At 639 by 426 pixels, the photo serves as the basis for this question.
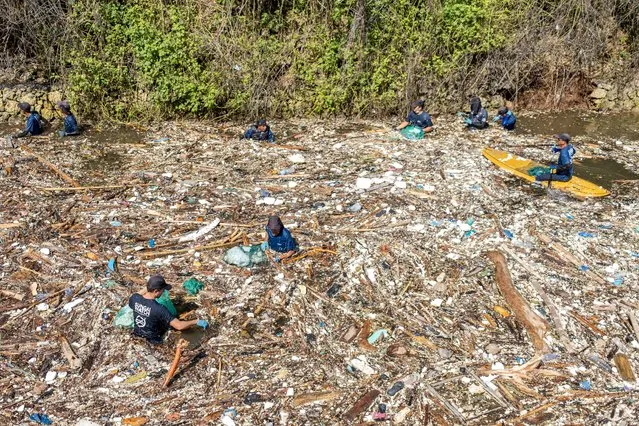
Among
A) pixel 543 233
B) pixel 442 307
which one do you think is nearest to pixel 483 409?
pixel 442 307

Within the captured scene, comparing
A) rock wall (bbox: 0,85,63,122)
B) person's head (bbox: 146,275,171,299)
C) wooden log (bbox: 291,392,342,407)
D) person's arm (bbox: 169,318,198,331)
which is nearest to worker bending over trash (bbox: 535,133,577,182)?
wooden log (bbox: 291,392,342,407)

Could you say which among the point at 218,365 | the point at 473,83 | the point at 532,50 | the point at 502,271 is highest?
the point at 532,50

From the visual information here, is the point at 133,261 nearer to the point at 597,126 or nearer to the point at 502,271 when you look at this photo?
the point at 502,271

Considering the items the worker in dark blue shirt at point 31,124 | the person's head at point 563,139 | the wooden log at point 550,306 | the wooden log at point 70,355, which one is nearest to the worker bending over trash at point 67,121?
the worker in dark blue shirt at point 31,124

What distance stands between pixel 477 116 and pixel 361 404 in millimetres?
8664

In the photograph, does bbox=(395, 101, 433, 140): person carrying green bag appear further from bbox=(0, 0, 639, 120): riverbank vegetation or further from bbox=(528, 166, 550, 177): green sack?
bbox=(528, 166, 550, 177): green sack

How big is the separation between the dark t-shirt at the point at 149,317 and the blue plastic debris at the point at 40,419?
127cm

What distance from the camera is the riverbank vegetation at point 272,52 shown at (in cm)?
1239

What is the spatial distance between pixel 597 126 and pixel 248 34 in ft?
29.7

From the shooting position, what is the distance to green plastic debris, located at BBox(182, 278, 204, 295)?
7.11 m

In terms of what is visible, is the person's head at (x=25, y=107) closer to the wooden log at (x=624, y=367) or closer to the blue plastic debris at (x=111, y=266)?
the blue plastic debris at (x=111, y=266)

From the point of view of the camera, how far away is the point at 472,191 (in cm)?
954

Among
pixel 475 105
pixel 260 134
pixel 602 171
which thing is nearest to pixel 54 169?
pixel 260 134

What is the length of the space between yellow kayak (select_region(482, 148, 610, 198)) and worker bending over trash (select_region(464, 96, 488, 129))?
5.07ft
